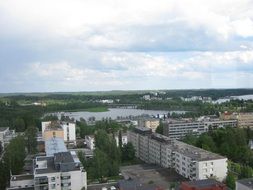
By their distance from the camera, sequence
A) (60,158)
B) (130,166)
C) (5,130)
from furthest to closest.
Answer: (5,130), (130,166), (60,158)

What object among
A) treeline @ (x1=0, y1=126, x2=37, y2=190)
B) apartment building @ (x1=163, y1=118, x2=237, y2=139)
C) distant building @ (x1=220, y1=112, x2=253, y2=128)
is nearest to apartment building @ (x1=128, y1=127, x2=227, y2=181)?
apartment building @ (x1=163, y1=118, x2=237, y2=139)

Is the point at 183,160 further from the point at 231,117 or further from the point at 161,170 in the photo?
the point at 231,117

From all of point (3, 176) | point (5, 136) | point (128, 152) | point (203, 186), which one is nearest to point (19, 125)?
point (5, 136)

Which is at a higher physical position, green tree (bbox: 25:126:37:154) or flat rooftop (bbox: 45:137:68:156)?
flat rooftop (bbox: 45:137:68:156)

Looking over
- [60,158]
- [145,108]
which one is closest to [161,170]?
[60,158]

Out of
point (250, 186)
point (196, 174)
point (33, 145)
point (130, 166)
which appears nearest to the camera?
point (250, 186)

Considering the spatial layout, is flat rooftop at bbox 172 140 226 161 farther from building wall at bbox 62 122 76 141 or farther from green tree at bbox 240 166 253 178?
building wall at bbox 62 122 76 141

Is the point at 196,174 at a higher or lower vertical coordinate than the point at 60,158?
lower
